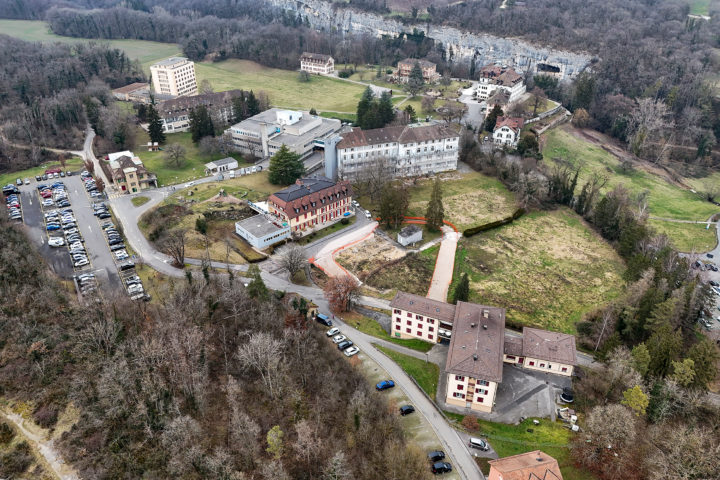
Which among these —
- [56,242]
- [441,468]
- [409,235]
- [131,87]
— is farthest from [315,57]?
[441,468]

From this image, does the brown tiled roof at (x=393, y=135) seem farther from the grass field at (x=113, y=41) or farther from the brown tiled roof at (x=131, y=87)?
the grass field at (x=113, y=41)

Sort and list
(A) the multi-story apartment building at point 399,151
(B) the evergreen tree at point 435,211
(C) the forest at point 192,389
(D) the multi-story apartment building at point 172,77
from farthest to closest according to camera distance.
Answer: (D) the multi-story apartment building at point 172,77 → (A) the multi-story apartment building at point 399,151 → (B) the evergreen tree at point 435,211 → (C) the forest at point 192,389

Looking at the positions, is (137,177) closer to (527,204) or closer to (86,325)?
(86,325)

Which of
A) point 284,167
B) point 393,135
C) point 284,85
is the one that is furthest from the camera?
point 284,85

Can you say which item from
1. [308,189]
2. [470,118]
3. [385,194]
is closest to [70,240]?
[308,189]

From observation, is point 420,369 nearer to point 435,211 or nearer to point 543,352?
point 543,352

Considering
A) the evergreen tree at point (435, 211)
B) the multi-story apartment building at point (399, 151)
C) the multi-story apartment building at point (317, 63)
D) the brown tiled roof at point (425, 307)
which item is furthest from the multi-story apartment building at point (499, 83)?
the brown tiled roof at point (425, 307)
